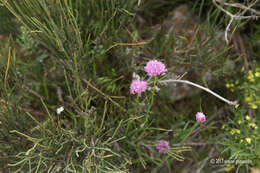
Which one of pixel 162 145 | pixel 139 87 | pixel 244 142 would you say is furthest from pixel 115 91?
pixel 244 142

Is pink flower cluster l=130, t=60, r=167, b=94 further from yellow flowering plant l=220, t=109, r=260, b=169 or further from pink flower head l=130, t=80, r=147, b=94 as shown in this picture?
yellow flowering plant l=220, t=109, r=260, b=169

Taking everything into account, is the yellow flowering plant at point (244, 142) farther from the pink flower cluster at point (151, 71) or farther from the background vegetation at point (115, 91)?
the pink flower cluster at point (151, 71)

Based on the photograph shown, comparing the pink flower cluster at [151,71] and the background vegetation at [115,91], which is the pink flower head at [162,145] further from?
the pink flower cluster at [151,71]

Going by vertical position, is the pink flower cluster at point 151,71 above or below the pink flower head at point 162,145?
above

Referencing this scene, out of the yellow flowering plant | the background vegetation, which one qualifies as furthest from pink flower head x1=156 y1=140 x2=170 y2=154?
the yellow flowering plant

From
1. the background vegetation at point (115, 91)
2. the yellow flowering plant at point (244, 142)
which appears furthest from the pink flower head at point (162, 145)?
the yellow flowering plant at point (244, 142)

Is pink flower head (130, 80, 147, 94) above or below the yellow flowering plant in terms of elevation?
above

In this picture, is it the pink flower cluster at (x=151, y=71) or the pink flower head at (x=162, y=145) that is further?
the pink flower head at (x=162, y=145)

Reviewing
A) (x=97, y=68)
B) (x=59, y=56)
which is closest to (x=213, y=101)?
(x=97, y=68)
